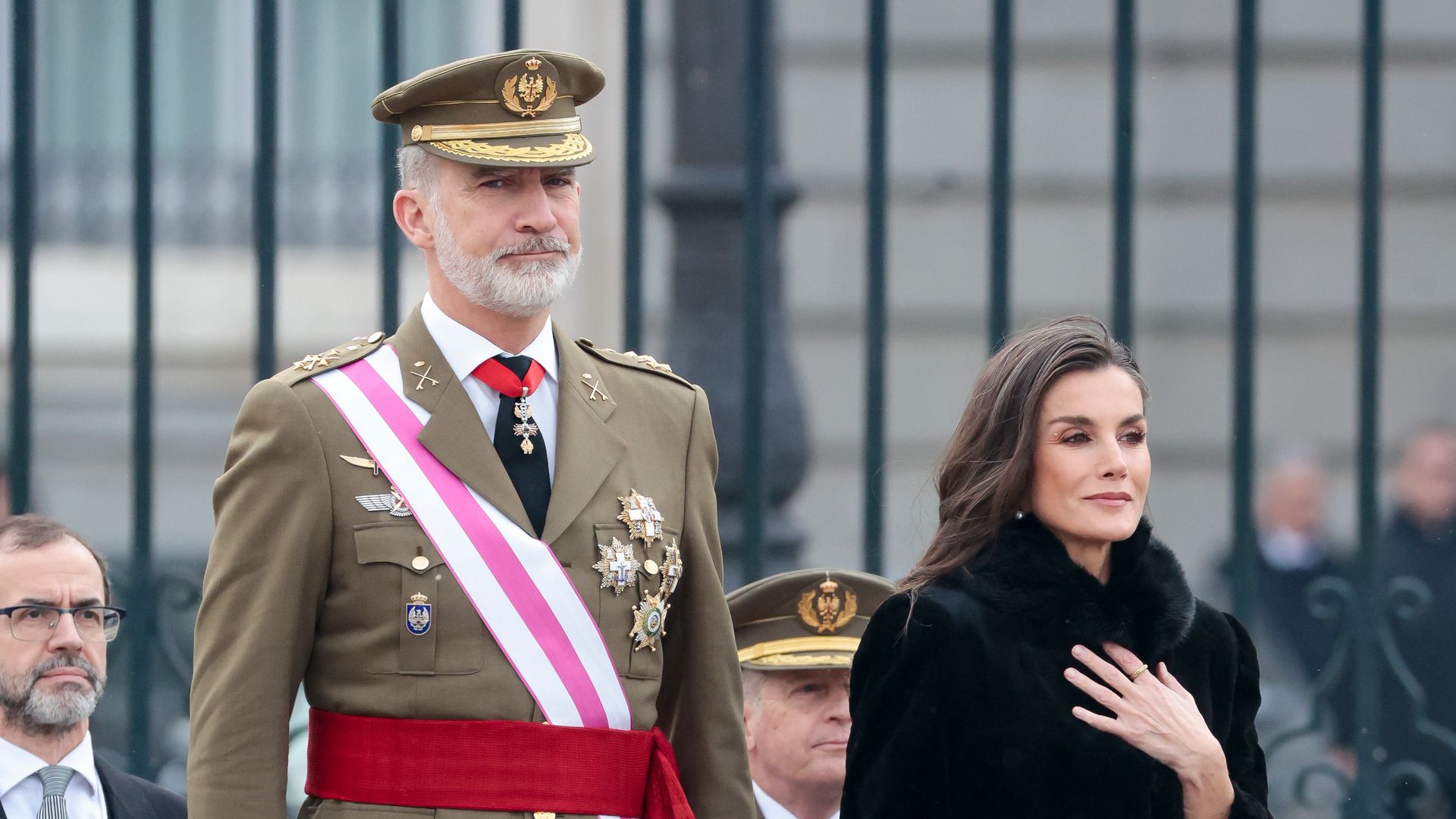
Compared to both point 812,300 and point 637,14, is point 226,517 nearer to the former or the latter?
point 637,14

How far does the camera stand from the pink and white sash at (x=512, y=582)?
9.80ft

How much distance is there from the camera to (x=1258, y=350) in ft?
27.6

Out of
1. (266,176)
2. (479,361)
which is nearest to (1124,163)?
(266,176)

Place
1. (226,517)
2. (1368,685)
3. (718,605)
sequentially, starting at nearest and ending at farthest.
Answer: (226,517) < (718,605) < (1368,685)

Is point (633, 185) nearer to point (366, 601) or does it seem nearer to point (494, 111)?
point (494, 111)

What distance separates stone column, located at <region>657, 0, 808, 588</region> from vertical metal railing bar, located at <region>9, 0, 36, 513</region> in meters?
1.33

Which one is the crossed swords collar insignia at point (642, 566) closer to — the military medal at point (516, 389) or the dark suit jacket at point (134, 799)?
the military medal at point (516, 389)

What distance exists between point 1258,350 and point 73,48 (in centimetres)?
574

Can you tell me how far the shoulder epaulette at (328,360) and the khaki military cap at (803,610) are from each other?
1.16 metres

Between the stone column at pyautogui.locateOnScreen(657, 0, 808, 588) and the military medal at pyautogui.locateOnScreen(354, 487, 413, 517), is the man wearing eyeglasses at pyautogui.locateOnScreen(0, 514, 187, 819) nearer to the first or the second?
the military medal at pyautogui.locateOnScreen(354, 487, 413, 517)

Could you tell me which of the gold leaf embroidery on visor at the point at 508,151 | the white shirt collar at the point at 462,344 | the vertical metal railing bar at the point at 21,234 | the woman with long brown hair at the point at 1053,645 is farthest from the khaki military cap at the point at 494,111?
the vertical metal railing bar at the point at 21,234

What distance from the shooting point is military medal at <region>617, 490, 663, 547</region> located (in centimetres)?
310

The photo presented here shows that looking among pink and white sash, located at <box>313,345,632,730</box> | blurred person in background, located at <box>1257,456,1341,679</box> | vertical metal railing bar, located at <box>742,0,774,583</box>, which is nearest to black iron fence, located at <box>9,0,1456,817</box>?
vertical metal railing bar, located at <box>742,0,774,583</box>

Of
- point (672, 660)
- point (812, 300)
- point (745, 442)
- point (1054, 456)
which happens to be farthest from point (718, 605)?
point (812, 300)
